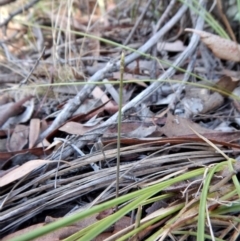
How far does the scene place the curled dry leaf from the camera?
4.19 ft

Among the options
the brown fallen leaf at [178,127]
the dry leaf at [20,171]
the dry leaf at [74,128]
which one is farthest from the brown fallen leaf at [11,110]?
the brown fallen leaf at [178,127]

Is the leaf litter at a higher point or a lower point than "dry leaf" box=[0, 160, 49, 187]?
lower

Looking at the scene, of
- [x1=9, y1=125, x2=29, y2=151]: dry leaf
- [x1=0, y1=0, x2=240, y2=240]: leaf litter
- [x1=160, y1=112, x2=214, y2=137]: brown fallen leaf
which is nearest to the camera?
[x1=0, y1=0, x2=240, y2=240]: leaf litter

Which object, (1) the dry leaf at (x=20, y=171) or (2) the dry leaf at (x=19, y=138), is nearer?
(1) the dry leaf at (x=20, y=171)

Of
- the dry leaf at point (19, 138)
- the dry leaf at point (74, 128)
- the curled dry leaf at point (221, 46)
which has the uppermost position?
the curled dry leaf at point (221, 46)

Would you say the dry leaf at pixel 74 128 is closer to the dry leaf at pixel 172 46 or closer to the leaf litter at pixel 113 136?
the leaf litter at pixel 113 136

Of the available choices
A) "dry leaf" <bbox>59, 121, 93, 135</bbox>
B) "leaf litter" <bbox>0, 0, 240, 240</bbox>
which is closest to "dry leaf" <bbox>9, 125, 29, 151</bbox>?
"leaf litter" <bbox>0, 0, 240, 240</bbox>

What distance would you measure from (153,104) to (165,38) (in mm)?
563

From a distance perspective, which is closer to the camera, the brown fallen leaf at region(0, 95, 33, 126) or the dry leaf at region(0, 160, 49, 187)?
the dry leaf at region(0, 160, 49, 187)

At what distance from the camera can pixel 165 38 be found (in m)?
1.76

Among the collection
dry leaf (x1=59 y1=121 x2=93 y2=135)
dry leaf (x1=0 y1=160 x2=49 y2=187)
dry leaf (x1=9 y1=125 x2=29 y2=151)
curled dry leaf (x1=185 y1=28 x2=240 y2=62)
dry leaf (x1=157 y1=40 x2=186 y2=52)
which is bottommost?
dry leaf (x1=157 y1=40 x2=186 y2=52)

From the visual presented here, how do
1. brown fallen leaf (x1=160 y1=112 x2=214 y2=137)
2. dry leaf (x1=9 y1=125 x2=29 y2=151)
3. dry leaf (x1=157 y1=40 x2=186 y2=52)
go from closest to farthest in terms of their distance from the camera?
brown fallen leaf (x1=160 y1=112 x2=214 y2=137) → dry leaf (x1=9 y1=125 x2=29 y2=151) → dry leaf (x1=157 y1=40 x2=186 y2=52)

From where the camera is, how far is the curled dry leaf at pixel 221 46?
4.19 feet

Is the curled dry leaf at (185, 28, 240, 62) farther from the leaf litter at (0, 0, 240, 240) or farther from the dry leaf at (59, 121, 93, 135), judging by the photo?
the dry leaf at (59, 121, 93, 135)
